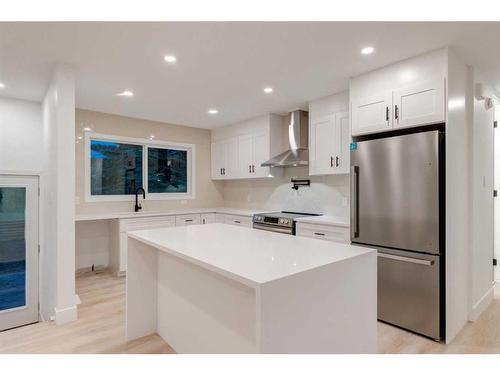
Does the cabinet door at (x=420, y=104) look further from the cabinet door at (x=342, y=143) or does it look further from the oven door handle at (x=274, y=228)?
→ the oven door handle at (x=274, y=228)

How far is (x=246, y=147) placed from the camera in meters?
5.08

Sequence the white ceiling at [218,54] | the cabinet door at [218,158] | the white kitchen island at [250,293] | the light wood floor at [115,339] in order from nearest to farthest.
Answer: the white kitchen island at [250,293]
the white ceiling at [218,54]
the light wood floor at [115,339]
the cabinet door at [218,158]

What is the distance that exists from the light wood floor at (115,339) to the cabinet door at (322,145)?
6.33ft

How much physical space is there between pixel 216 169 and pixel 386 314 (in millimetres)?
3923

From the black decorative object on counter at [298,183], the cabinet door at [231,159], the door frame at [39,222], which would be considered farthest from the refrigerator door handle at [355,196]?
the door frame at [39,222]

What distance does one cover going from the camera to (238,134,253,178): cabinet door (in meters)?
5.01

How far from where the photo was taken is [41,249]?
373 centimetres

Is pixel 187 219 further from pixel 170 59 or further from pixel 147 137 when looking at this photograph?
pixel 170 59

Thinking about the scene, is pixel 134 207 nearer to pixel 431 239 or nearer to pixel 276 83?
pixel 276 83

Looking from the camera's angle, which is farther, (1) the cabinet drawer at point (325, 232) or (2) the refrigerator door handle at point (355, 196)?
(1) the cabinet drawer at point (325, 232)

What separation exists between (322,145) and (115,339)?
311 cm

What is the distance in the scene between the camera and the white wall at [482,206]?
290cm

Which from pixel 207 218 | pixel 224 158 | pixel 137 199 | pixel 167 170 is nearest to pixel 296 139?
pixel 224 158

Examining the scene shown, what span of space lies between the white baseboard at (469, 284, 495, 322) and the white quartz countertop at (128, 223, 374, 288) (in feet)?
6.48
